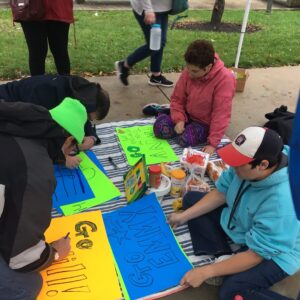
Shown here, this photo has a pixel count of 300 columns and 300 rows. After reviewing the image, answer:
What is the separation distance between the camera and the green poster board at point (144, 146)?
2.85 m

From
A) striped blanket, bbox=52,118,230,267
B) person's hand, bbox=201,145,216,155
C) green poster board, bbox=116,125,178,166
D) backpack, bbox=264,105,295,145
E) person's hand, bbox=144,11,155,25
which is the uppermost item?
person's hand, bbox=144,11,155,25

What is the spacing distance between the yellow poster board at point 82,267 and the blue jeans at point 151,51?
2225 mm

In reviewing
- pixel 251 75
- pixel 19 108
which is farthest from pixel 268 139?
pixel 251 75

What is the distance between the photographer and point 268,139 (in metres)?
1.56

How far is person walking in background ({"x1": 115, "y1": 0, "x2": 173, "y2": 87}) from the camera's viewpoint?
343cm

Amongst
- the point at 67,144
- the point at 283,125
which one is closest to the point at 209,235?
the point at 67,144

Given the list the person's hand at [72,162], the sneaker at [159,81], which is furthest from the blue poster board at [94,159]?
the sneaker at [159,81]

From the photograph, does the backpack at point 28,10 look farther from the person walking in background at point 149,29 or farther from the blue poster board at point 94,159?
the blue poster board at point 94,159

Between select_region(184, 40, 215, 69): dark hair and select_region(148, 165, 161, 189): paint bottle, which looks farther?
select_region(184, 40, 215, 69): dark hair

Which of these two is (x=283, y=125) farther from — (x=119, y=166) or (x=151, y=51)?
(x=151, y=51)

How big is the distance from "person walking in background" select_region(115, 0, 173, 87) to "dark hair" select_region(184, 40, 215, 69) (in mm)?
978

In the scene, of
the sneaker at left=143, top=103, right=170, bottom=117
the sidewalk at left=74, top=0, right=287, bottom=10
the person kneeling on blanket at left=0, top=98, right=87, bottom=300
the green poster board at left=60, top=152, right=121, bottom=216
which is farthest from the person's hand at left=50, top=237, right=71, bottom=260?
the sidewalk at left=74, top=0, right=287, bottom=10

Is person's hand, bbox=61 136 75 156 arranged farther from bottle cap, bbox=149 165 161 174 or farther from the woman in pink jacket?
the woman in pink jacket

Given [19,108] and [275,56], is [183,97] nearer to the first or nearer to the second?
[19,108]
